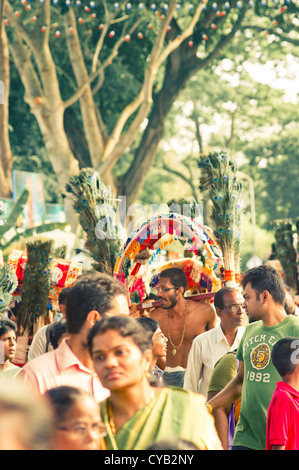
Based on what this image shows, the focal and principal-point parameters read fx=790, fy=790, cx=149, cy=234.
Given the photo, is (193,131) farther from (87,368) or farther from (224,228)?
(87,368)

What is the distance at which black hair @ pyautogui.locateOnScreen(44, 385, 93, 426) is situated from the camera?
8.75 feet

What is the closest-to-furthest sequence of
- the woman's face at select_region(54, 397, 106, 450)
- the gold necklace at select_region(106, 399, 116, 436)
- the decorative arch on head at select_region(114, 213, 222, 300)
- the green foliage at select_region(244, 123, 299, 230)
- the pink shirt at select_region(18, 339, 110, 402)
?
the woman's face at select_region(54, 397, 106, 450) → the gold necklace at select_region(106, 399, 116, 436) → the pink shirt at select_region(18, 339, 110, 402) → the decorative arch on head at select_region(114, 213, 222, 300) → the green foliage at select_region(244, 123, 299, 230)

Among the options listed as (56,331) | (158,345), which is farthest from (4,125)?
(158,345)

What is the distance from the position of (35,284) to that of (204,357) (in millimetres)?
3133

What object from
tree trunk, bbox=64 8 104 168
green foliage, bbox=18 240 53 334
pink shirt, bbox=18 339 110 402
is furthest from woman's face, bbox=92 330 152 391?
tree trunk, bbox=64 8 104 168

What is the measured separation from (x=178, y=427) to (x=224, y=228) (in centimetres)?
659

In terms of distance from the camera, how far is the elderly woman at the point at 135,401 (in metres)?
2.84

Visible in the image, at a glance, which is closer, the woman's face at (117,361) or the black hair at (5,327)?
the woman's face at (117,361)

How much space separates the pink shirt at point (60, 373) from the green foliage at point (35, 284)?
525 centimetres

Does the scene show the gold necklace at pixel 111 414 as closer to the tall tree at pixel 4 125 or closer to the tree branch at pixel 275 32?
the tall tree at pixel 4 125

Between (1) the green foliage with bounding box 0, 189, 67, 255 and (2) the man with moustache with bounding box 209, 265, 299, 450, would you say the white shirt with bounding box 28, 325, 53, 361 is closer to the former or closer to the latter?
(2) the man with moustache with bounding box 209, 265, 299, 450

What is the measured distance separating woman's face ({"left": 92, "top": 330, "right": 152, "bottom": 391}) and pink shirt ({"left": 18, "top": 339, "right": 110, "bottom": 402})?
467mm

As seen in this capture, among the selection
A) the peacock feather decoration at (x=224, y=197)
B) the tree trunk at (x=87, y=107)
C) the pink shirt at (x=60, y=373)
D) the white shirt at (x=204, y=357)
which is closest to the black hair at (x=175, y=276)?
the peacock feather decoration at (x=224, y=197)
